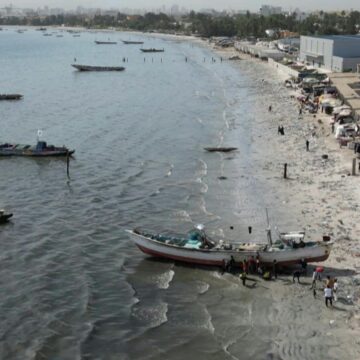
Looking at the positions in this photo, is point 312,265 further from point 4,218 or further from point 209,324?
point 4,218

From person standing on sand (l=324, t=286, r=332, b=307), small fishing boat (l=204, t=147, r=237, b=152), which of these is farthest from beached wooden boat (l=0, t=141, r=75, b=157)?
person standing on sand (l=324, t=286, r=332, b=307)

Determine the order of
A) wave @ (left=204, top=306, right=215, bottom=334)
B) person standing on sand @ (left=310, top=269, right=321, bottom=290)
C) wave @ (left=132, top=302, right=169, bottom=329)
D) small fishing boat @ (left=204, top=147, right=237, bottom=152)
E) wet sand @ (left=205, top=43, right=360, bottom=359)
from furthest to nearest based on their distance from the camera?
small fishing boat @ (left=204, top=147, right=237, bottom=152)
person standing on sand @ (left=310, top=269, right=321, bottom=290)
wave @ (left=132, top=302, right=169, bottom=329)
wave @ (left=204, top=306, right=215, bottom=334)
wet sand @ (left=205, top=43, right=360, bottom=359)

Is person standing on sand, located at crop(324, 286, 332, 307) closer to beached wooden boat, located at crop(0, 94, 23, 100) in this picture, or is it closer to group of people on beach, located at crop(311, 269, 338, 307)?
group of people on beach, located at crop(311, 269, 338, 307)

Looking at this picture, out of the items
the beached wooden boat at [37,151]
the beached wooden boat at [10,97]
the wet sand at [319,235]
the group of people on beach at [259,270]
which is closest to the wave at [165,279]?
the group of people on beach at [259,270]

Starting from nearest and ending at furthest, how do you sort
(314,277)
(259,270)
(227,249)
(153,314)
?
1. (153,314)
2. (314,277)
3. (259,270)
4. (227,249)

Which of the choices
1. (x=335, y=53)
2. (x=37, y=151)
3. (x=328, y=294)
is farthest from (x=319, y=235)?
(x=335, y=53)

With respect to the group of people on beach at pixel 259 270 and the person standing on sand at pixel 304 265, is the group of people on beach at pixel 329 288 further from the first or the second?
the person standing on sand at pixel 304 265
